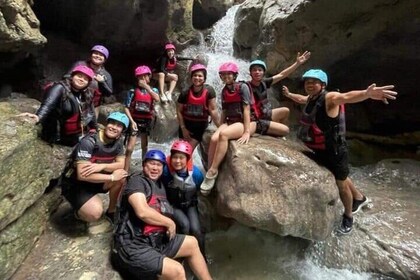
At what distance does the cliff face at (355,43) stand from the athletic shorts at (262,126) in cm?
382

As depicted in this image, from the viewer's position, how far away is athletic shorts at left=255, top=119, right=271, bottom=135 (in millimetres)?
6078

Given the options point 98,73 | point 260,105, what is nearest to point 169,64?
point 98,73

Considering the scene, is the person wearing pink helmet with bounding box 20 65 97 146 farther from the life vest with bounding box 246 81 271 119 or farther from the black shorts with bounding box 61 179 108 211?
the life vest with bounding box 246 81 271 119

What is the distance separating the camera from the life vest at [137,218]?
417 cm

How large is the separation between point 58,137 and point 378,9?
24.7ft

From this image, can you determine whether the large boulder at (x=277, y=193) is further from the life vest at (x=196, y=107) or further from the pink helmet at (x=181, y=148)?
the life vest at (x=196, y=107)

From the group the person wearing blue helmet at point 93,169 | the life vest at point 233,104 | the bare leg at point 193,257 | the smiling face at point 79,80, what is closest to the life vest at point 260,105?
the life vest at point 233,104

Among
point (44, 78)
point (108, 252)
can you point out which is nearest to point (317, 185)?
point (108, 252)

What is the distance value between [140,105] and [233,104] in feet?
8.49

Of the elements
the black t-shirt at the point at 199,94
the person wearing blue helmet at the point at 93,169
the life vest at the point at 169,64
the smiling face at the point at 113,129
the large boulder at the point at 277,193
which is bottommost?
the large boulder at the point at 277,193

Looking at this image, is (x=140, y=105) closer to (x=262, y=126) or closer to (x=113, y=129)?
(x=113, y=129)

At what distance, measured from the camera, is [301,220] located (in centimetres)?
503

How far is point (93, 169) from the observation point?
465 centimetres

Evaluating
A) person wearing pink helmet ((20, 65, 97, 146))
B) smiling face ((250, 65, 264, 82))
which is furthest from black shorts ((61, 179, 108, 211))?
smiling face ((250, 65, 264, 82))
